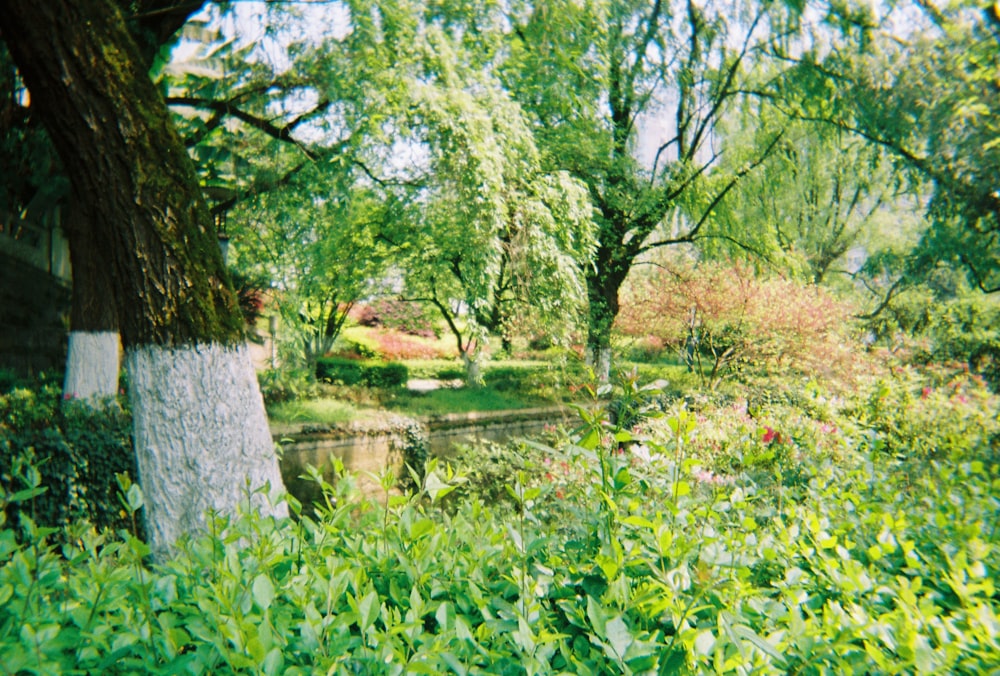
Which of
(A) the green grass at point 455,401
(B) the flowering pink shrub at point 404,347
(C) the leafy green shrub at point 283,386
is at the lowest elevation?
(A) the green grass at point 455,401

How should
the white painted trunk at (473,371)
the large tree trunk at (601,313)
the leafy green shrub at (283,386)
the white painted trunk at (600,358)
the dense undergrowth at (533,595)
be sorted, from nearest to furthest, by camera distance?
the dense undergrowth at (533,595) < the leafy green shrub at (283,386) < the large tree trunk at (601,313) < the white painted trunk at (600,358) < the white painted trunk at (473,371)

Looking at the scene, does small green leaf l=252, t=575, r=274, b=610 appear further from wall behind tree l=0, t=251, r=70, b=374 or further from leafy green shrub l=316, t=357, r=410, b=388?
leafy green shrub l=316, t=357, r=410, b=388

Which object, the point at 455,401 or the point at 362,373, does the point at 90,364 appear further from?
the point at 362,373

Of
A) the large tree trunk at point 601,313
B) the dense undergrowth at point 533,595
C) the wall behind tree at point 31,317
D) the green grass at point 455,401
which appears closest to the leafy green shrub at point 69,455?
the wall behind tree at point 31,317

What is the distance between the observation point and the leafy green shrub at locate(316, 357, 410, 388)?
12539mm

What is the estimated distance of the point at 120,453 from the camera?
5090 millimetres

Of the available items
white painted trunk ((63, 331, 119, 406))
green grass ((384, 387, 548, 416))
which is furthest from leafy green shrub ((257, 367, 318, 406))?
white painted trunk ((63, 331, 119, 406))

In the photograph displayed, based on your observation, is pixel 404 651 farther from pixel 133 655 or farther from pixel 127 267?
pixel 127 267

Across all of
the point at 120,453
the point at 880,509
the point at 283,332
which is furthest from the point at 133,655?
the point at 283,332

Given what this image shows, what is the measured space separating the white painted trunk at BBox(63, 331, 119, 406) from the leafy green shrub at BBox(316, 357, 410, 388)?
640 centimetres

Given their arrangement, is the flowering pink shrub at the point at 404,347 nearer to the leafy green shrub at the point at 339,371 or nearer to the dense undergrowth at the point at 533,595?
the leafy green shrub at the point at 339,371

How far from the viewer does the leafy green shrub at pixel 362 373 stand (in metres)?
12.5

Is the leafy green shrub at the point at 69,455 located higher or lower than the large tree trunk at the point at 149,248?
lower

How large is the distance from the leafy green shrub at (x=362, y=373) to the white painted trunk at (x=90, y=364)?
6399mm
